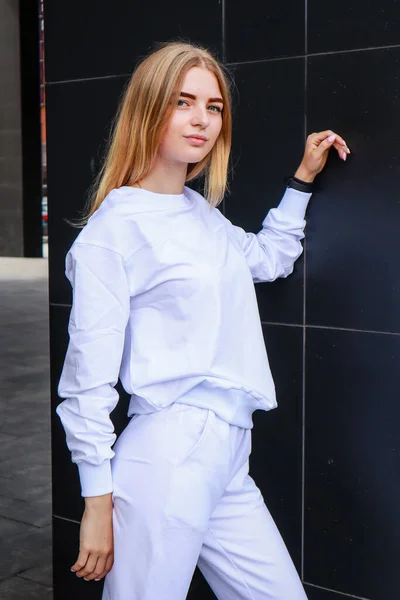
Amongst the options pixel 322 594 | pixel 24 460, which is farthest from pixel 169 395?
pixel 24 460

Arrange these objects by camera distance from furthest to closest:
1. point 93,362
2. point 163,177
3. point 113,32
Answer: point 113,32, point 163,177, point 93,362

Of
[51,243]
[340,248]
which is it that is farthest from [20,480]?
[340,248]

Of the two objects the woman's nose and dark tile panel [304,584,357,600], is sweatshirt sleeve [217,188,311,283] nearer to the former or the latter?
the woman's nose

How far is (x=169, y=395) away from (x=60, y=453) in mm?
1362

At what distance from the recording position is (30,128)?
22.7m

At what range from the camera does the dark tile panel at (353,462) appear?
8.59 ft

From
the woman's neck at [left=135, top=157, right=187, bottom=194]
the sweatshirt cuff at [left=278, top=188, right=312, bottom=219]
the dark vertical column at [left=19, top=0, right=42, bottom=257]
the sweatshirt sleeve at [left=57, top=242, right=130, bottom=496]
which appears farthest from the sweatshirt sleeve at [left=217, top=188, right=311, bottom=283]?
the dark vertical column at [left=19, top=0, right=42, bottom=257]

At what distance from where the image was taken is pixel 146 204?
2143mm

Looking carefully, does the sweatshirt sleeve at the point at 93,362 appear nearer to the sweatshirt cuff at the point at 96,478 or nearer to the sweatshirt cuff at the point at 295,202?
the sweatshirt cuff at the point at 96,478

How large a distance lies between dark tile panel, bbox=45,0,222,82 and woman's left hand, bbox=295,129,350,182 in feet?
1.58

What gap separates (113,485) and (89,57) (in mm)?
1656

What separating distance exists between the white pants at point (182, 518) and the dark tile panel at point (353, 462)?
59 cm

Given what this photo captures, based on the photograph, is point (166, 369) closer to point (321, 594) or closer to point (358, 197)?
point (358, 197)

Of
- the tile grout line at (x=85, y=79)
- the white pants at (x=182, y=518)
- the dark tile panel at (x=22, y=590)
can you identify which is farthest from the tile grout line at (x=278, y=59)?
the dark tile panel at (x=22, y=590)
